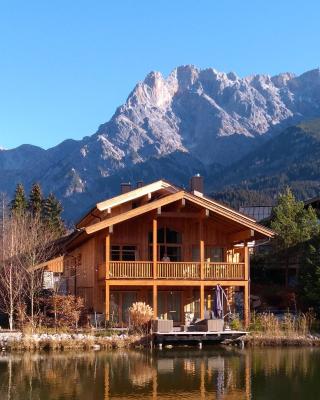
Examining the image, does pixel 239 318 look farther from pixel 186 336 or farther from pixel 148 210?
pixel 148 210

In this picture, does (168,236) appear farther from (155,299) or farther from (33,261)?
(33,261)

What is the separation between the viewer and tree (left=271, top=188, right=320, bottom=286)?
44.7m

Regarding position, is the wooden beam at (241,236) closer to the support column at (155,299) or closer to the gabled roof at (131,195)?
the gabled roof at (131,195)

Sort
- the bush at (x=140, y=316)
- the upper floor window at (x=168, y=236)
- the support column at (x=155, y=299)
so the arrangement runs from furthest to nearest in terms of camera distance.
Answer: the upper floor window at (x=168, y=236), the support column at (x=155, y=299), the bush at (x=140, y=316)

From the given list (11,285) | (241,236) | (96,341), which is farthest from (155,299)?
(11,285)

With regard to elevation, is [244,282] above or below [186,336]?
above

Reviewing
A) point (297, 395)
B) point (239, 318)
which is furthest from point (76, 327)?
point (297, 395)

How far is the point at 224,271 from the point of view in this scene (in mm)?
33938

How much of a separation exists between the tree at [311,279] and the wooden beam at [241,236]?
365cm

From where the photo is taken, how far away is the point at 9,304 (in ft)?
108

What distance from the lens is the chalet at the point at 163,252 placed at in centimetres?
3266

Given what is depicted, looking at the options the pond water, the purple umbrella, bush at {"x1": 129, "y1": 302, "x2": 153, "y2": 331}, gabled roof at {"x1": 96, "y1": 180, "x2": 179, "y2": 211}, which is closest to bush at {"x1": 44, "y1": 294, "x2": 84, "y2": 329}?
bush at {"x1": 129, "y1": 302, "x2": 153, "y2": 331}

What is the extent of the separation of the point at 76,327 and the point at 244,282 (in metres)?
8.91

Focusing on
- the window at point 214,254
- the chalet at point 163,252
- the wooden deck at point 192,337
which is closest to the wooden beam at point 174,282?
the chalet at point 163,252
